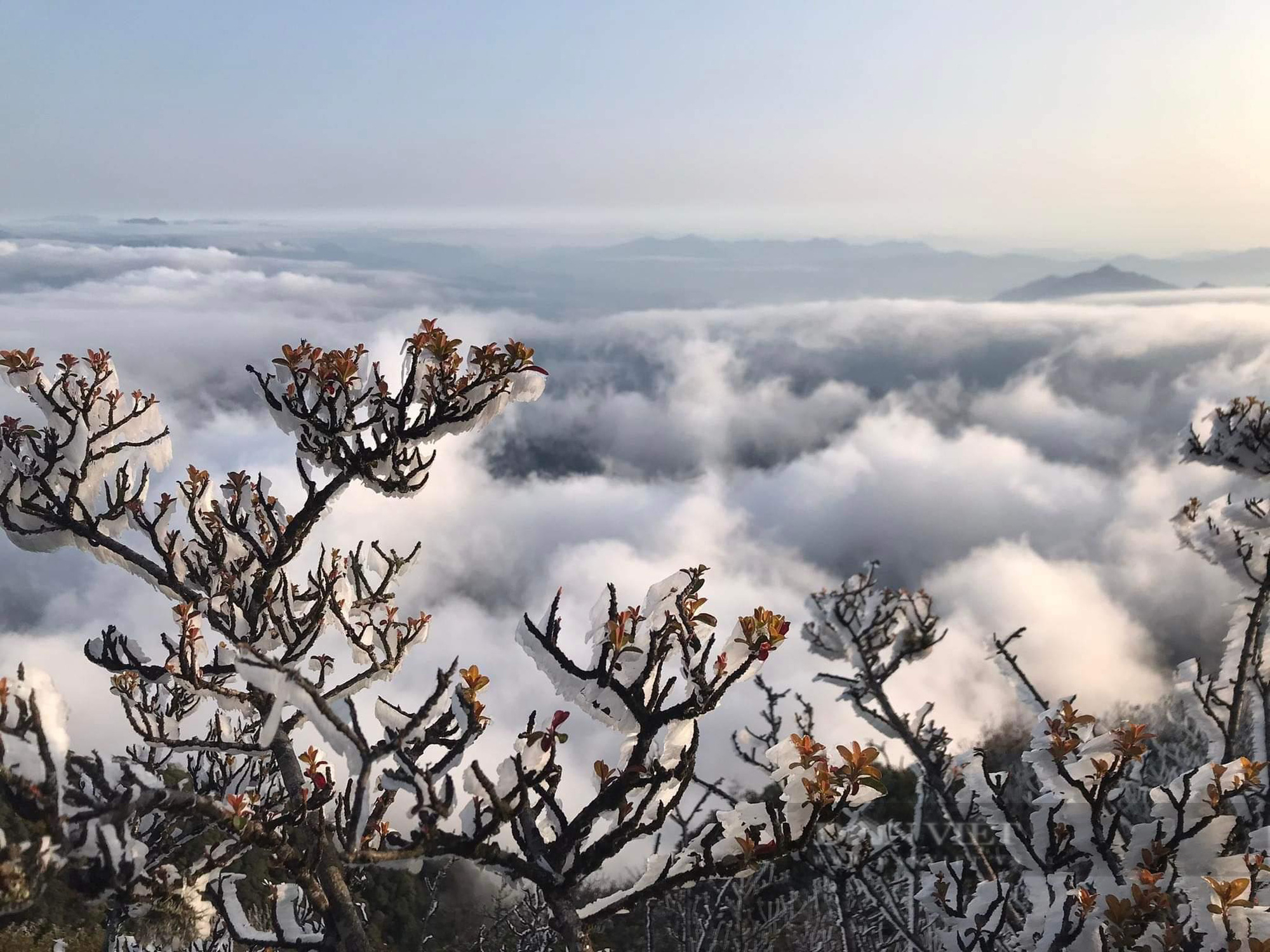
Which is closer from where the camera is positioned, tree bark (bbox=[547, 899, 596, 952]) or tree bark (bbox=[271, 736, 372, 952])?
tree bark (bbox=[547, 899, 596, 952])

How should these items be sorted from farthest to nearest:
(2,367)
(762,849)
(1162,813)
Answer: (2,367), (1162,813), (762,849)

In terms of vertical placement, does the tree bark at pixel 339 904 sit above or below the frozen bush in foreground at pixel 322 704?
below

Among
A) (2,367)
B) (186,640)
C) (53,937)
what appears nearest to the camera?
(186,640)

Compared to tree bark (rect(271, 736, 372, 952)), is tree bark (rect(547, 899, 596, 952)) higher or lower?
higher

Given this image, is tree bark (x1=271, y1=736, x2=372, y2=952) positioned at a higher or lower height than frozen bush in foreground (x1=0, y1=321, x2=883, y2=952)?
lower

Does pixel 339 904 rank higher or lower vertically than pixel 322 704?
lower

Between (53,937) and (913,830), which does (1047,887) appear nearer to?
(913,830)

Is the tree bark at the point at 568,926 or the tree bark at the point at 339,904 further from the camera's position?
the tree bark at the point at 339,904

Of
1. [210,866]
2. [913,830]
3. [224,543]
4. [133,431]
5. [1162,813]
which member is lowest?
[913,830]

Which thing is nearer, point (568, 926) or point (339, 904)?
point (568, 926)

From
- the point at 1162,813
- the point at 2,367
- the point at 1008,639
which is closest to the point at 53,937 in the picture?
the point at 2,367

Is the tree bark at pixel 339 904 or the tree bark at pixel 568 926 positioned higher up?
the tree bark at pixel 568 926
